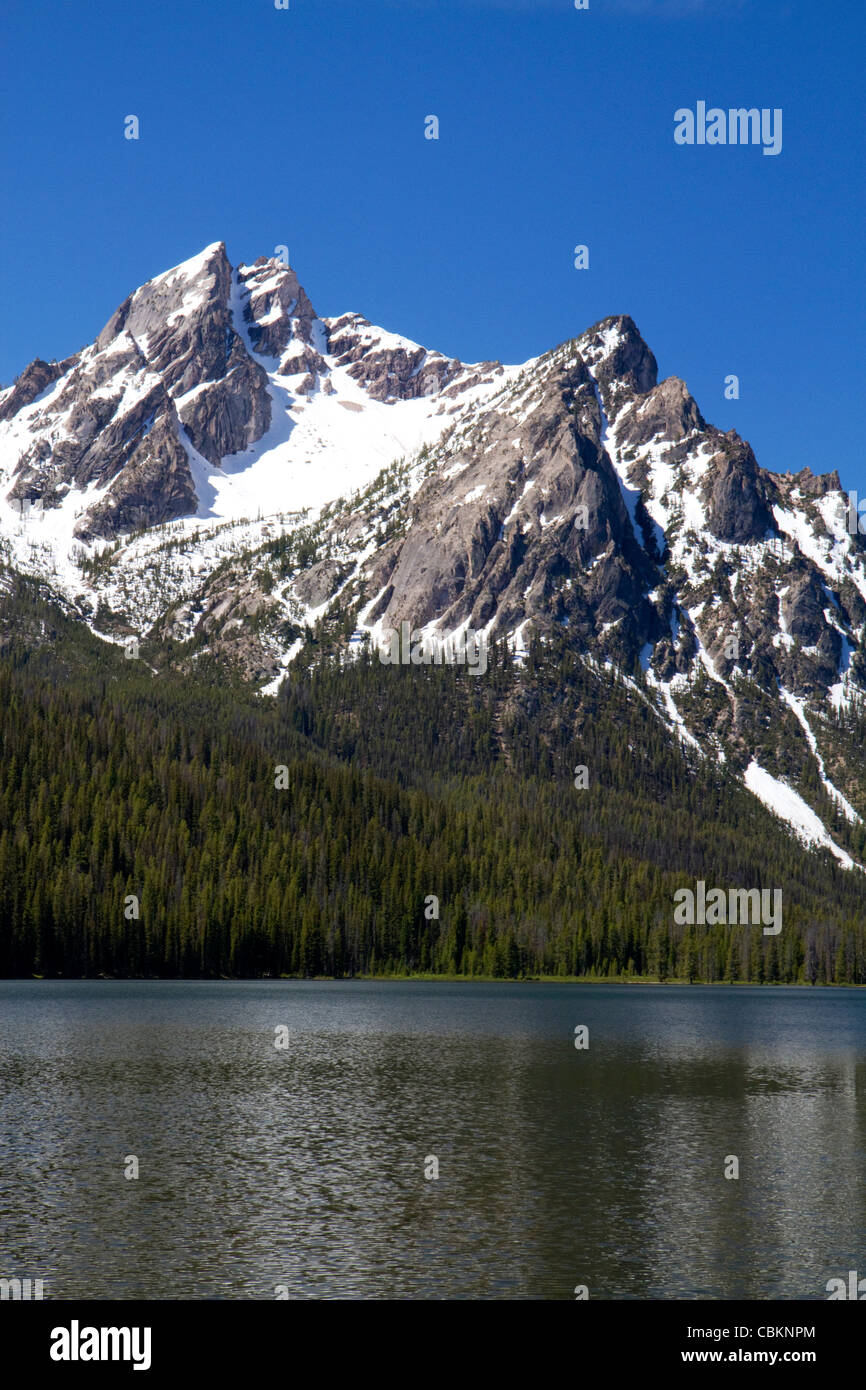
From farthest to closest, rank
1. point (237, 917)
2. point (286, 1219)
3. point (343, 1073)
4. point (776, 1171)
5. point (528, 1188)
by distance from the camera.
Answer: point (237, 917)
point (343, 1073)
point (776, 1171)
point (528, 1188)
point (286, 1219)

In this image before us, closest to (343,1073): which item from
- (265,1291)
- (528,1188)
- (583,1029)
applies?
(583,1029)

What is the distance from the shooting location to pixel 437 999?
6073 inches

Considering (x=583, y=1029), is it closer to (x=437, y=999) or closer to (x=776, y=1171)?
(x=776, y=1171)

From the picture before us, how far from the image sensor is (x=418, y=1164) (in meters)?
52.2

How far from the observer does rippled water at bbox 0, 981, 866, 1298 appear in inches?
1470

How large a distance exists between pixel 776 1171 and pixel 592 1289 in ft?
65.2

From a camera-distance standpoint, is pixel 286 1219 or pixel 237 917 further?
pixel 237 917

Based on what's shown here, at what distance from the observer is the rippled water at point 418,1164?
37.3 metres

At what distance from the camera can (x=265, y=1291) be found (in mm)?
35062

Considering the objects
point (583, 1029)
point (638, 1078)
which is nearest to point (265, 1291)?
point (638, 1078)

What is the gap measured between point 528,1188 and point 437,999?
107961 mm
